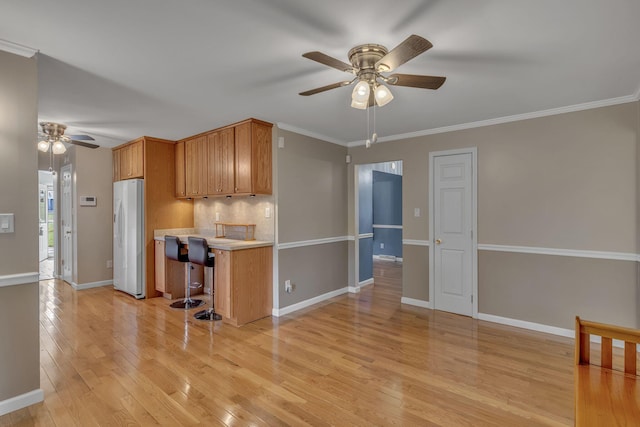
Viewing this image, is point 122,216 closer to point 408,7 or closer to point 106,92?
point 106,92

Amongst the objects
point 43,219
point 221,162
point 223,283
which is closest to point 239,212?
point 221,162

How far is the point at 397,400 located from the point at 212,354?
171 centimetres

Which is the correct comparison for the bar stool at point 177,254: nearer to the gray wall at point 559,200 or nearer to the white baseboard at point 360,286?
the white baseboard at point 360,286

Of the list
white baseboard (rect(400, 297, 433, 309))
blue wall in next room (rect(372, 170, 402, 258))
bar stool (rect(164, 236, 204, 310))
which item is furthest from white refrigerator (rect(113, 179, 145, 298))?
blue wall in next room (rect(372, 170, 402, 258))

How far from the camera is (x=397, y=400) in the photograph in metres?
2.23

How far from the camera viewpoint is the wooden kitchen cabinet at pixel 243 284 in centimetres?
362

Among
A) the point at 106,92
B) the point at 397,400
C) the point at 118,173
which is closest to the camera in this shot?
the point at 397,400

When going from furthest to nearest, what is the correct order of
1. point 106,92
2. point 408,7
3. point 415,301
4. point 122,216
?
1. point 122,216
2. point 415,301
3. point 106,92
4. point 408,7

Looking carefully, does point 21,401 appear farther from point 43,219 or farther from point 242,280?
point 43,219

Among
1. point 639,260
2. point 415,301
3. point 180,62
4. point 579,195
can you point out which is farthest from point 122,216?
point 639,260

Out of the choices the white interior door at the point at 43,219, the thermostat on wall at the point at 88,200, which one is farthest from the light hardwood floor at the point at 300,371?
the white interior door at the point at 43,219

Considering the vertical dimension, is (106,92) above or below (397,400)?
above

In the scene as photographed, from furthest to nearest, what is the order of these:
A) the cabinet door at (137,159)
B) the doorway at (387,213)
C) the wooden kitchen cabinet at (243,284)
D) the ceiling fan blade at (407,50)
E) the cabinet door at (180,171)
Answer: the doorway at (387,213)
the cabinet door at (180,171)
the cabinet door at (137,159)
the wooden kitchen cabinet at (243,284)
the ceiling fan blade at (407,50)

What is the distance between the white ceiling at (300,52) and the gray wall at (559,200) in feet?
0.96
